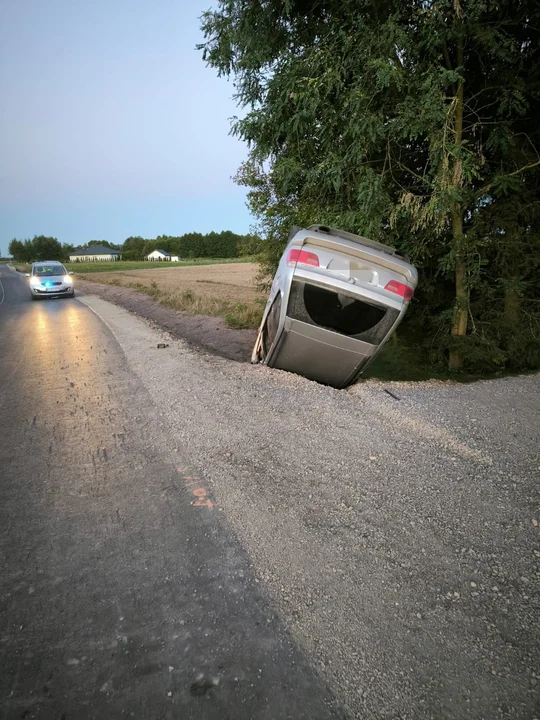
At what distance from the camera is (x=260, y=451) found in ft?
13.9

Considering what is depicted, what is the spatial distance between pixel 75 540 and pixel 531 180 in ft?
36.3

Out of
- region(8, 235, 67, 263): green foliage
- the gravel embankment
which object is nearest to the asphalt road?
the gravel embankment

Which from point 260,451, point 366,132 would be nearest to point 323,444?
point 260,451

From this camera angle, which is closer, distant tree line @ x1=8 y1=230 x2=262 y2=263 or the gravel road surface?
the gravel road surface

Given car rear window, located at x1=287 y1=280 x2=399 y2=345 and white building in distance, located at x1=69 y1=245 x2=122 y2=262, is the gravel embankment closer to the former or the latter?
car rear window, located at x1=287 y1=280 x2=399 y2=345

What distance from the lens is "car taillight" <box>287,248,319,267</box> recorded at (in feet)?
18.4

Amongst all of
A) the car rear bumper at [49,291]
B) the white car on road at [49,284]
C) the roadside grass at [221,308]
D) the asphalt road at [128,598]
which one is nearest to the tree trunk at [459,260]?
the roadside grass at [221,308]

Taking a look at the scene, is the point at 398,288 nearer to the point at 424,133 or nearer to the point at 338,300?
the point at 338,300

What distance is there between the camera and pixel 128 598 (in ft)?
7.95

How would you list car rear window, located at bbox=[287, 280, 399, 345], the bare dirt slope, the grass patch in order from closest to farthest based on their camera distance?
car rear window, located at bbox=[287, 280, 399, 345] < the bare dirt slope < the grass patch

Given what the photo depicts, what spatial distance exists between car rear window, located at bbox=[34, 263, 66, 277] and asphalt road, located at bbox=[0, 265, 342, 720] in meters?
19.2

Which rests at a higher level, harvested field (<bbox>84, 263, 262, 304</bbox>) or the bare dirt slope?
harvested field (<bbox>84, 263, 262, 304</bbox>)

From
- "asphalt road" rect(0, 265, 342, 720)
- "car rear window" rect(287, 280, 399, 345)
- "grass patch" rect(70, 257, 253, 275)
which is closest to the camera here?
"asphalt road" rect(0, 265, 342, 720)

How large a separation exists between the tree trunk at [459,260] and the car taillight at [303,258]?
4020 mm
